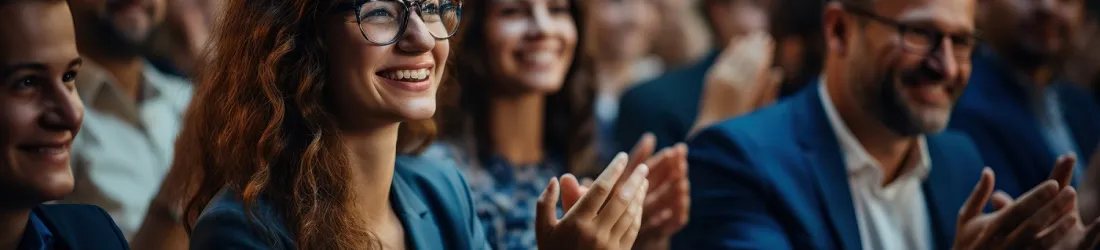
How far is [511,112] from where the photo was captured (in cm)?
321

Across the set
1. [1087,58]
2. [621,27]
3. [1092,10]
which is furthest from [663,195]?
[1092,10]

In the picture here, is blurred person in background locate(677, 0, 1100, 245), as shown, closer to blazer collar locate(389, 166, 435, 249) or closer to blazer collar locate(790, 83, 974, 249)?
blazer collar locate(790, 83, 974, 249)

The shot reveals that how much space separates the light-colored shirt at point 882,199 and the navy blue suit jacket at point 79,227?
1.55 m

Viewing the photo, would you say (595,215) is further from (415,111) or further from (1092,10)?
(1092,10)

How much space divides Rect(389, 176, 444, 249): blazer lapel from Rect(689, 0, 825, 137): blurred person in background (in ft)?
4.22

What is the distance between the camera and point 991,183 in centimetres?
235

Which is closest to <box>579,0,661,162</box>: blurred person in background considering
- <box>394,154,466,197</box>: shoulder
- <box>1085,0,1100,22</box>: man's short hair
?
<box>1085,0,1100,22</box>: man's short hair

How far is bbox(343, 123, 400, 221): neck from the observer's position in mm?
1837

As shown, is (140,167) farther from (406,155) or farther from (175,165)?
(406,155)

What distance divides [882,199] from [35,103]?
1802 millimetres

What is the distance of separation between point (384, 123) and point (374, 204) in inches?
5.5

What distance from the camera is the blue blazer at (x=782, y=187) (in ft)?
8.50

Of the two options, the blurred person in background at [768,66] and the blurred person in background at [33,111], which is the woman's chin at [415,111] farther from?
the blurred person in background at [768,66]

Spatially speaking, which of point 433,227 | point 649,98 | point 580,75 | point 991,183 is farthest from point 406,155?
point 649,98
